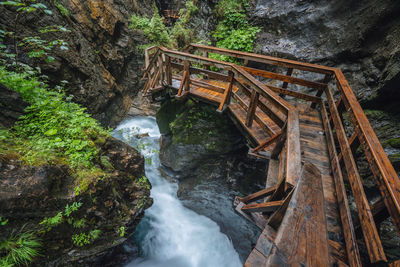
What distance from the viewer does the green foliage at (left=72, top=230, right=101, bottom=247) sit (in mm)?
2990

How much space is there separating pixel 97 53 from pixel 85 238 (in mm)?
9901

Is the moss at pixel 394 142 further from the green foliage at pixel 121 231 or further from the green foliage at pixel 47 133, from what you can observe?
the green foliage at pixel 47 133

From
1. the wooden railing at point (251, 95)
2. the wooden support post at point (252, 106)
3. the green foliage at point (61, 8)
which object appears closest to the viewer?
the wooden railing at point (251, 95)

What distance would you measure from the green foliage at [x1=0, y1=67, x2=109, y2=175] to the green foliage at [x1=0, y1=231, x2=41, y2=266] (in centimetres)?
110

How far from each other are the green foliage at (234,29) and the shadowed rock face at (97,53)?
6.41m

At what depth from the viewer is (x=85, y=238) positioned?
3105mm

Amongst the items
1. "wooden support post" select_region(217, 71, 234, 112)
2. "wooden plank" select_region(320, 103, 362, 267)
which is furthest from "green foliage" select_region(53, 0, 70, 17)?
"wooden plank" select_region(320, 103, 362, 267)

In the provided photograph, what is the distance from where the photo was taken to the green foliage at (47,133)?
9.82 ft

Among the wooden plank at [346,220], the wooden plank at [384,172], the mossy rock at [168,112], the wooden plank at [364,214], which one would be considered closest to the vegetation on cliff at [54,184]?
the mossy rock at [168,112]

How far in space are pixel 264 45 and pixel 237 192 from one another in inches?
270

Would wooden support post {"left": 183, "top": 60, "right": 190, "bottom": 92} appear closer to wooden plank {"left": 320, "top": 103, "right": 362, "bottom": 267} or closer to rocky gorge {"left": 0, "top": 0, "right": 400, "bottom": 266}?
rocky gorge {"left": 0, "top": 0, "right": 400, "bottom": 266}

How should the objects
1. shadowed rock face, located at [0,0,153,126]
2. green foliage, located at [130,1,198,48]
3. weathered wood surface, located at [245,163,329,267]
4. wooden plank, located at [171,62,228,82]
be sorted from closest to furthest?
1. weathered wood surface, located at [245,163,329,267]
2. wooden plank, located at [171,62,228,82]
3. shadowed rock face, located at [0,0,153,126]
4. green foliage, located at [130,1,198,48]

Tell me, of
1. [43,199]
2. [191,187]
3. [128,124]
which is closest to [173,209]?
[191,187]

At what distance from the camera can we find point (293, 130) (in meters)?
2.38
